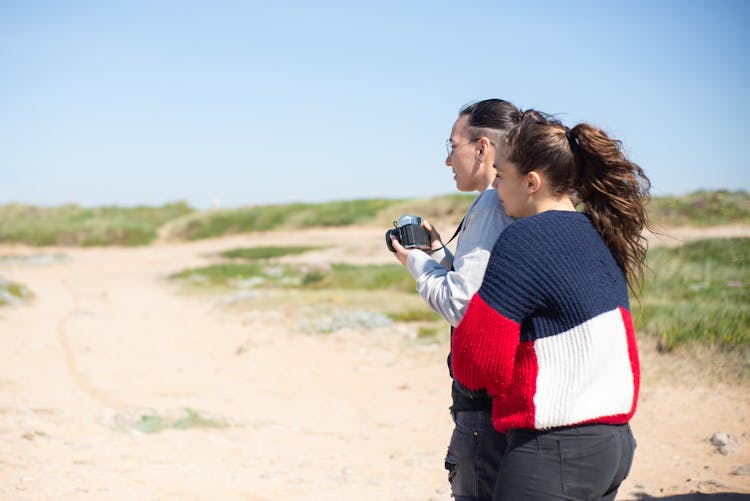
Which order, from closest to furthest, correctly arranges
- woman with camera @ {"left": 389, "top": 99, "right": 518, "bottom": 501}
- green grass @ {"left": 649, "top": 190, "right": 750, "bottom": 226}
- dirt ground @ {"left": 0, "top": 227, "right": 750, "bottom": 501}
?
1. woman with camera @ {"left": 389, "top": 99, "right": 518, "bottom": 501}
2. dirt ground @ {"left": 0, "top": 227, "right": 750, "bottom": 501}
3. green grass @ {"left": 649, "top": 190, "right": 750, "bottom": 226}

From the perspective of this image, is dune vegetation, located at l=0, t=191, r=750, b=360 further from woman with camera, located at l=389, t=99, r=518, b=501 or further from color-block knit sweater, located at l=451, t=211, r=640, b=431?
woman with camera, located at l=389, t=99, r=518, b=501

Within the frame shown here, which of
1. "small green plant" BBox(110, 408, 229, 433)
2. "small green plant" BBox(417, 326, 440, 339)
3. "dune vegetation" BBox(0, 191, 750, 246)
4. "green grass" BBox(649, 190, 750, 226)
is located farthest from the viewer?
"dune vegetation" BBox(0, 191, 750, 246)

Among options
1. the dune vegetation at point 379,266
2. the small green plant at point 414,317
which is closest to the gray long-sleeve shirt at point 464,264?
the dune vegetation at point 379,266

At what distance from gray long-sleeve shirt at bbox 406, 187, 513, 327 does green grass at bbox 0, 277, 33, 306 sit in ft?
41.0

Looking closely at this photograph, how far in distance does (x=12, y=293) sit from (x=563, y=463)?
13.9m

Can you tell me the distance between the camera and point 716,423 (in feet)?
19.3

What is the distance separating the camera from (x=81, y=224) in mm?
33031

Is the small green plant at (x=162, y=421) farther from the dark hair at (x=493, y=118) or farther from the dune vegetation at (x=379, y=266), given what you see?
the dark hair at (x=493, y=118)

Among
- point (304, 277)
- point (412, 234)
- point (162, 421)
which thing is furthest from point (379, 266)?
point (412, 234)

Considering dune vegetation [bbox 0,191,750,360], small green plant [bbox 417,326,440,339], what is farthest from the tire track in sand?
small green plant [bbox 417,326,440,339]

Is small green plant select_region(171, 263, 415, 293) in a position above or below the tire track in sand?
above

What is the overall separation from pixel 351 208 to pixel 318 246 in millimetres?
9059

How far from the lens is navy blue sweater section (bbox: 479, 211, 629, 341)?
6.39ft

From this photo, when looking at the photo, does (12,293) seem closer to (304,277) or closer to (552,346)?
(304,277)
